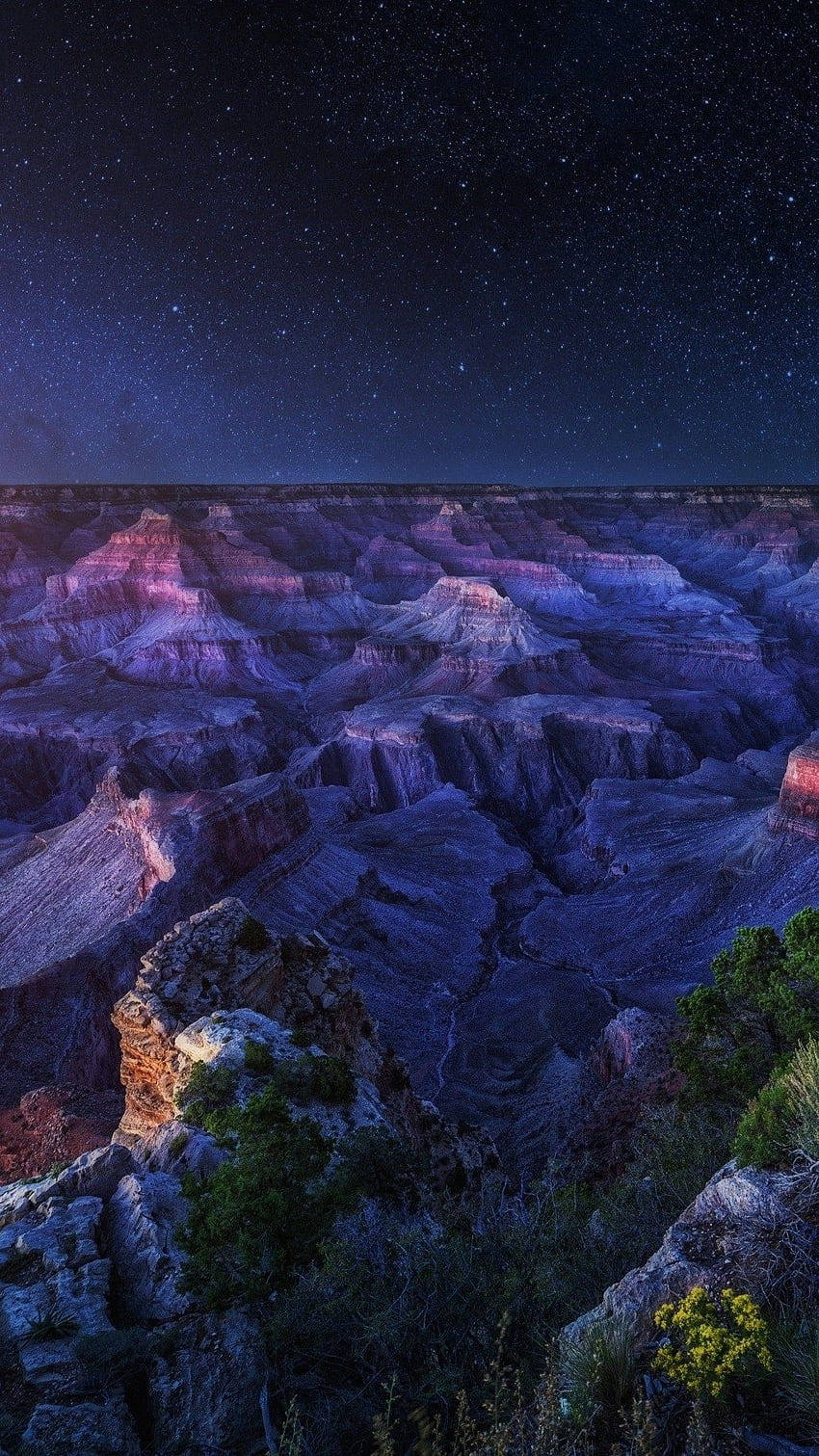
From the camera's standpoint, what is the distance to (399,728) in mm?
62094

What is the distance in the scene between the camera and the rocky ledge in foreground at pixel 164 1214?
6.64m

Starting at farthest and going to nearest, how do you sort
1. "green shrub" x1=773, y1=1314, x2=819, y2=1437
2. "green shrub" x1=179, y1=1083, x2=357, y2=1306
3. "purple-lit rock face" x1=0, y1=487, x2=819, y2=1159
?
"purple-lit rock face" x1=0, y1=487, x2=819, y2=1159
"green shrub" x1=179, y1=1083, x2=357, y2=1306
"green shrub" x1=773, y1=1314, x2=819, y2=1437

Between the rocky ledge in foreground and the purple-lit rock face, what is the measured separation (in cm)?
1118

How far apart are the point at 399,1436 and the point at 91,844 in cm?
2897

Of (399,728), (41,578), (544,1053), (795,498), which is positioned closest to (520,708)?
(399,728)

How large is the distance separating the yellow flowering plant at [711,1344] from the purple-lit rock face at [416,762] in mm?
18045

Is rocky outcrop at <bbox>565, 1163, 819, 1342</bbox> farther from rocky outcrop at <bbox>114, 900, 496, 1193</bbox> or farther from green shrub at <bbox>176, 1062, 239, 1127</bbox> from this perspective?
rocky outcrop at <bbox>114, 900, 496, 1193</bbox>

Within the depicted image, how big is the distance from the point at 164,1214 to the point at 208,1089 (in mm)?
2387

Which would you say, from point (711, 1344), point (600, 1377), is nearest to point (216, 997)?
point (600, 1377)

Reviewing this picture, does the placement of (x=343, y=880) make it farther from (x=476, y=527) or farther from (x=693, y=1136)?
(x=476, y=527)

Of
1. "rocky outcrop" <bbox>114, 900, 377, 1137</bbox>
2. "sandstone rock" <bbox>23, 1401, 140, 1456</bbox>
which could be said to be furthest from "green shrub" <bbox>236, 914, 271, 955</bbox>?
"sandstone rock" <bbox>23, 1401, 140, 1456</bbox>

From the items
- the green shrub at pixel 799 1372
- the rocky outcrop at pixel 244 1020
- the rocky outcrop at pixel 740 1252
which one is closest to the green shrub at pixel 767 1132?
the rocky outcrop at pixel 740 1252

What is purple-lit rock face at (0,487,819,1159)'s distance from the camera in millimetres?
29734

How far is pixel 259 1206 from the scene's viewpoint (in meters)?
8.58
